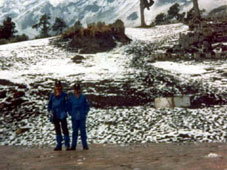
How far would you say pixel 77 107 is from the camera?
27.9 feet

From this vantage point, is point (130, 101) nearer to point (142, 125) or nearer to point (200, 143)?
point (142, 125)

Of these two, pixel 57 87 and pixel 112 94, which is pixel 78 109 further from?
pixel 112 94

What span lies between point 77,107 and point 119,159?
6.59 ft

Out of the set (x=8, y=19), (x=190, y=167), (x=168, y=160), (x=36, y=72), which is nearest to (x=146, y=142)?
(x=168, y=160)

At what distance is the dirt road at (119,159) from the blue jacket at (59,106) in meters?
1.00

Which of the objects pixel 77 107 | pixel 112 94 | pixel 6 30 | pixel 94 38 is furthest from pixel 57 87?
pixel 6 30

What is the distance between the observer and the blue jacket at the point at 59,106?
28.0ft

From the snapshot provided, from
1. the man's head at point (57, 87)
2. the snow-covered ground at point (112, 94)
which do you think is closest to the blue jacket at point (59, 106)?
the man's head at point (57, 87)

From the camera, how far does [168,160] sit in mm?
6723

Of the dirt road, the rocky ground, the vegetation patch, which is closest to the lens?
the dirt road

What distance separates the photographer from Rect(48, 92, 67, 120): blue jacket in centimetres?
852

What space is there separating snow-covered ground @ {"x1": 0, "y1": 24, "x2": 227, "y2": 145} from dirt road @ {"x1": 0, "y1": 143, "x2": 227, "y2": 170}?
1.43 metres

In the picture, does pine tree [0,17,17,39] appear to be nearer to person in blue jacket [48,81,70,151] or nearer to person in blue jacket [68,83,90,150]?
person in blue jacket [48,81,70,151]

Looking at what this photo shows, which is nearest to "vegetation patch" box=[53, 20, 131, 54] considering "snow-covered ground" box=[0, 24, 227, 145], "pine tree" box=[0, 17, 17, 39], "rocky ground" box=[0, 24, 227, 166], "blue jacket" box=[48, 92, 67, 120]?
"snow-covered ground" box=[0, 24, 227, 145]
